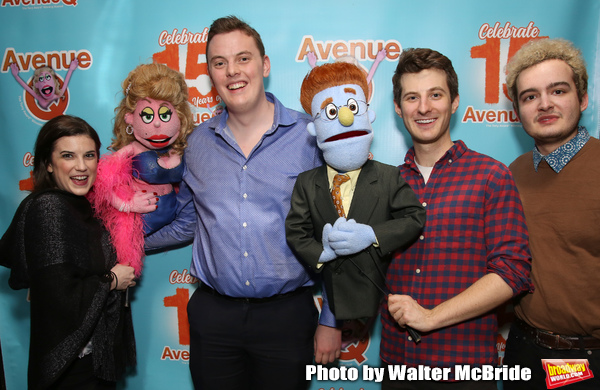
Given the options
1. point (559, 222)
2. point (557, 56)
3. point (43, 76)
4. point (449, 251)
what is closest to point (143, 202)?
point (43, 76)

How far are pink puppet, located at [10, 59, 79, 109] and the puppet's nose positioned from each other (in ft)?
6.19

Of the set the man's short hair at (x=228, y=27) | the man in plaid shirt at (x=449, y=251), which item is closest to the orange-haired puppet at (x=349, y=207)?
the man in plaid shirt at (x=449, y=251)

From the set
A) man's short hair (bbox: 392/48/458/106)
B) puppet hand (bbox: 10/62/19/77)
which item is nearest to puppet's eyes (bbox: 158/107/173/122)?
man's short hair (bbox: 392/48/458/106)

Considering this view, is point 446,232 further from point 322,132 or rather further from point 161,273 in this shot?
point 161,273

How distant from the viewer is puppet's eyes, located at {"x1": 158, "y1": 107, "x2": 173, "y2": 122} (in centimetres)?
203

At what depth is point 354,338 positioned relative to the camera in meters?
2.43

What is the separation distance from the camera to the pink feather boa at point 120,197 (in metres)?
1.99

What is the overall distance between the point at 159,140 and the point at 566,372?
81.8 inches

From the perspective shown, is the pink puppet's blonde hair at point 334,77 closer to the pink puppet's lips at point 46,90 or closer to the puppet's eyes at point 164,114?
the puppet's eyes at point 164,114

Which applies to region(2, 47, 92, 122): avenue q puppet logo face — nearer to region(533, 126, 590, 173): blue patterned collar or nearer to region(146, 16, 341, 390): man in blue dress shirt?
region(146, 16, 341, 390): man in blue dress shirt

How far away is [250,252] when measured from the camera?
1875mm

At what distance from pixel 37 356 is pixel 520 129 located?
107 inches

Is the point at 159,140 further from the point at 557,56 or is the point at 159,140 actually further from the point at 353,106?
the point at 557,56

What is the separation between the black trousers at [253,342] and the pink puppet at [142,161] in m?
0.54
